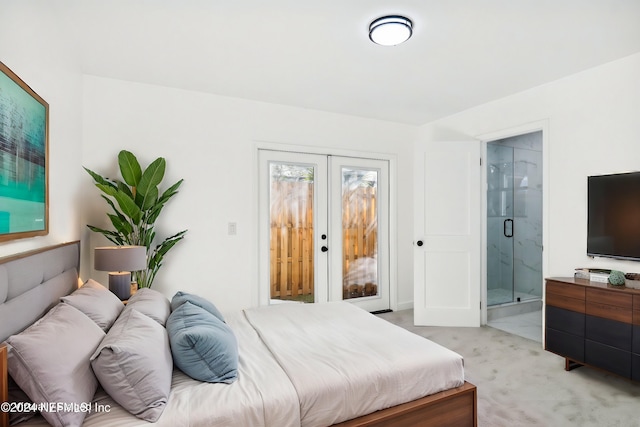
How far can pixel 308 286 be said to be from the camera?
4.05 m

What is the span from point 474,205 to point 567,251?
3.45ft

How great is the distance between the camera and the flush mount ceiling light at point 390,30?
211cm

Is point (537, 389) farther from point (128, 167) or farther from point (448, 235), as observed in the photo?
point (128, 167)

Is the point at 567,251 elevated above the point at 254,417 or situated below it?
above

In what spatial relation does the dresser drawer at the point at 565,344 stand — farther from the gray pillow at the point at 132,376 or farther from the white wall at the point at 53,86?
the white wall at the point at 53,86

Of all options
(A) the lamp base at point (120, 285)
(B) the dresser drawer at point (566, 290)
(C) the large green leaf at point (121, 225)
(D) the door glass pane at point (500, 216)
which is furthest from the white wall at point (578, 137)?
(C) the large green leaf at point (121, 225)

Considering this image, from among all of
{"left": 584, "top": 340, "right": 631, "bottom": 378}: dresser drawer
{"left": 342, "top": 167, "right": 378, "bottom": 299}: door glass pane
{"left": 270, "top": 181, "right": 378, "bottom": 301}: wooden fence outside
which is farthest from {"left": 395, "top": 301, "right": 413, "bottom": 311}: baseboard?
{"left": 584, "top": 340, "right": 631, "bottom": 378}: dresser drawer

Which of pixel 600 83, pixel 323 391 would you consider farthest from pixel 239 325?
pixel 600 83

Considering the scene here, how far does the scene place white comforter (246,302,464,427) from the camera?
1.50 metres

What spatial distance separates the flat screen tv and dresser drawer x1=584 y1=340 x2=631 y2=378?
0.71 m

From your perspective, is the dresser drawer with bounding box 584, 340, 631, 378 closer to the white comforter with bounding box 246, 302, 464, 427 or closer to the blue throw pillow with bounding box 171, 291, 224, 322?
the white comforter with bounding box 246, 302, 464, 427

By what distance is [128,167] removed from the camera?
2.89 metres

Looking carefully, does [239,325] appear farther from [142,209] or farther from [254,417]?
[142,209]

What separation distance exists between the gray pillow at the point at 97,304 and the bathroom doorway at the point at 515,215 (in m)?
4.95
